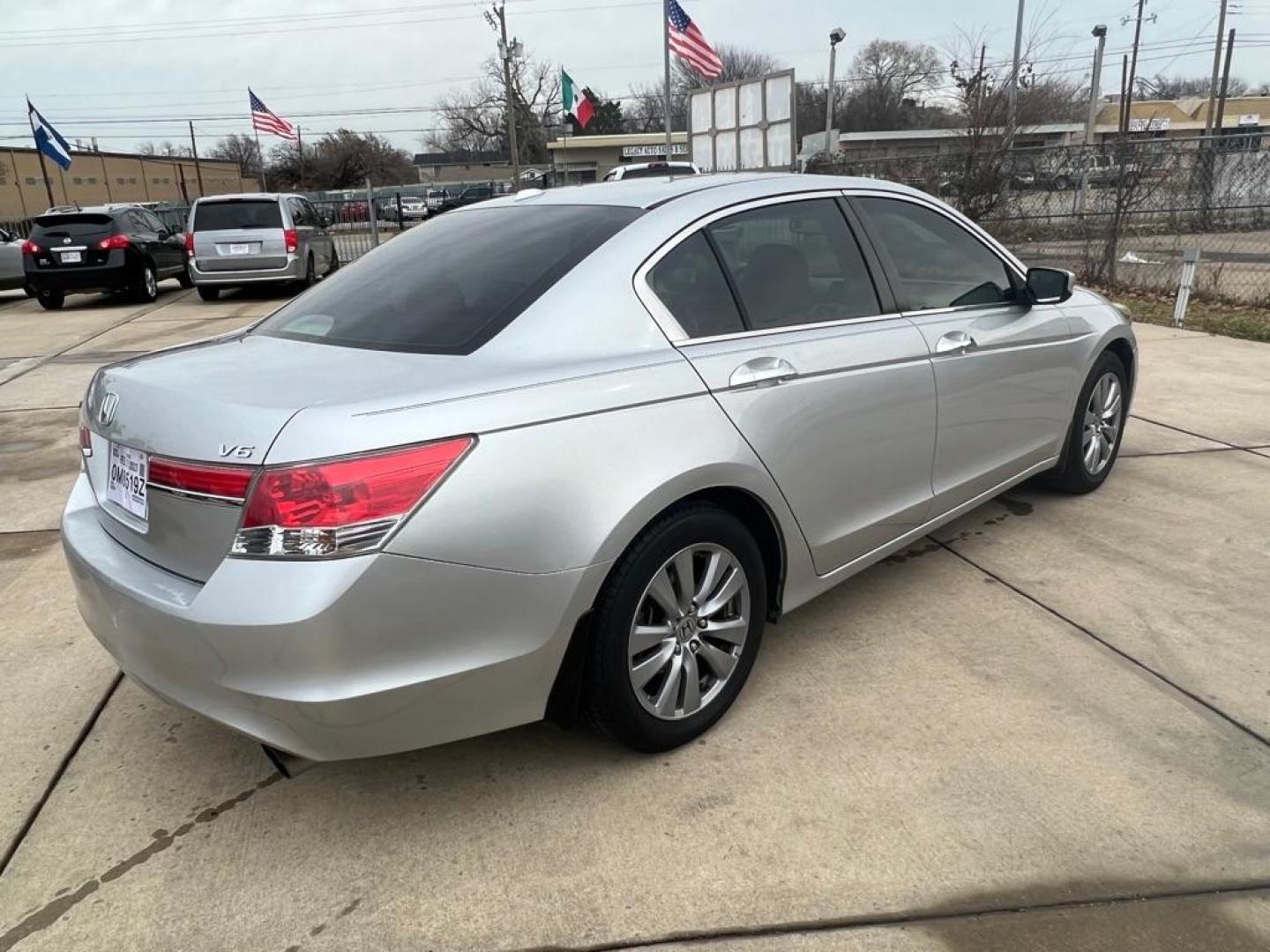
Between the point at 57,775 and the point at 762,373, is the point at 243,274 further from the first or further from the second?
the point at 762,373

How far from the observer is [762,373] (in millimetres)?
2836

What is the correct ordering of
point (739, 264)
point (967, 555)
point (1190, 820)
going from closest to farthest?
point (1190, 820)
point (739, 264)
point (967, 555)

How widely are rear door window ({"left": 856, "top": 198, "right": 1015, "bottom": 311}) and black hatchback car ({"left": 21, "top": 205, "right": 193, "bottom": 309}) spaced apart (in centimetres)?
1437

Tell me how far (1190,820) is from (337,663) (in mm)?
2176

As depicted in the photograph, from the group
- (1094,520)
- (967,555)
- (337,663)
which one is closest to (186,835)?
(337,663)

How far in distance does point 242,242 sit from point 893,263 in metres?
13.0

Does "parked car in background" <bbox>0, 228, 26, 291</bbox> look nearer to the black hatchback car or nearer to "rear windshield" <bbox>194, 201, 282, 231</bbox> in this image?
the black hatchback car

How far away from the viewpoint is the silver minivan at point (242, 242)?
14.3 meters

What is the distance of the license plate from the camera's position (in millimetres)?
2381

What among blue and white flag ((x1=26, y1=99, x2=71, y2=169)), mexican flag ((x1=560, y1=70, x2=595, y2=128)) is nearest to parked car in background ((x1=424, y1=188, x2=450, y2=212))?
mexican flag ((x1=560, y1=70, x2=595, y2=128))

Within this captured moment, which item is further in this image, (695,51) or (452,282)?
(695,51)

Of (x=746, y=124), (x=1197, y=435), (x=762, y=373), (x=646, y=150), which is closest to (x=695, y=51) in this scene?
(x=746, y=124)

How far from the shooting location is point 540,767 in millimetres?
2777

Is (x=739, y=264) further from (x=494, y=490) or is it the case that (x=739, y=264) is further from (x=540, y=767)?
(x=540, y=767)
